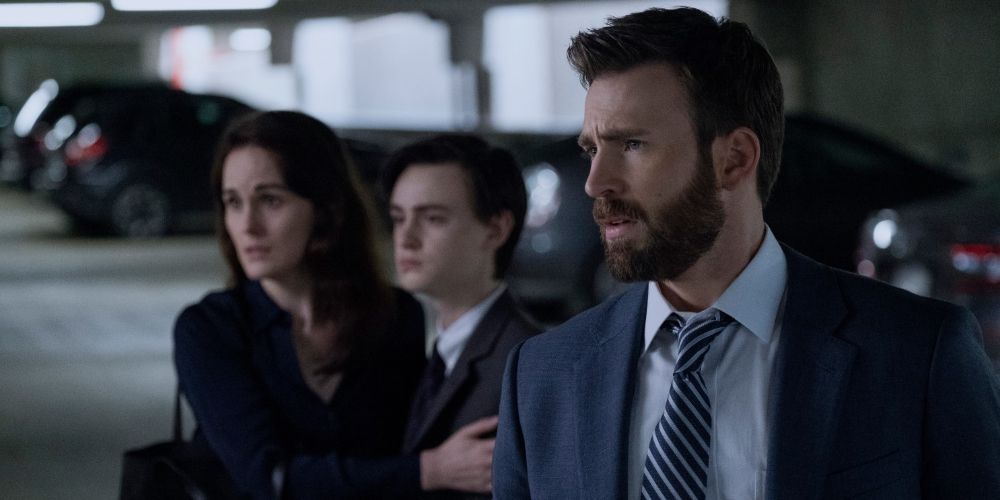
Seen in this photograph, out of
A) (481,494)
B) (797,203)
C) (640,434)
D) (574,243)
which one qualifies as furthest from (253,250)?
(797,203)

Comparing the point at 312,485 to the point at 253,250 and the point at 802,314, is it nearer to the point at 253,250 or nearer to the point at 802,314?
the point at 253,250

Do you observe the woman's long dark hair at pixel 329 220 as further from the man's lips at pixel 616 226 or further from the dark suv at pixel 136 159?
the dark suv at pixel 136 159

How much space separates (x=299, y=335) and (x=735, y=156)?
121 centimetres

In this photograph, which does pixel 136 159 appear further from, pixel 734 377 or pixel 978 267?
pixel 734 377

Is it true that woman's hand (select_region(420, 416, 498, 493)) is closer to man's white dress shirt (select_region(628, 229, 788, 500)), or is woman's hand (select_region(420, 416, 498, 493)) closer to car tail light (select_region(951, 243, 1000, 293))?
man's white dress shirt (select_region(628, 229, 788, 500))

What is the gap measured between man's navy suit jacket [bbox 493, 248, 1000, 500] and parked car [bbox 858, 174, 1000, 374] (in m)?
4.94

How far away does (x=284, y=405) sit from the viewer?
2822 mm

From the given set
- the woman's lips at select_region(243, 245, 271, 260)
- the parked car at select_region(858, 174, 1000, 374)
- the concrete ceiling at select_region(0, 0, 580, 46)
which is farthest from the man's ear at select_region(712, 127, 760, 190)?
the concrete ceiling at select_region(0, 0, 580, 46)

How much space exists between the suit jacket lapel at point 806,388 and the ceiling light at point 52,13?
67.9 feet

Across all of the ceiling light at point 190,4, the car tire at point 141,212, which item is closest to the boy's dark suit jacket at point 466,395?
the car tire at point 141,212

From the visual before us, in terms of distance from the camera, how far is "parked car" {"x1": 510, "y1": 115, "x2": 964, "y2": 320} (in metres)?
9.45

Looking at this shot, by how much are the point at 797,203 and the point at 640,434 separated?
8.17 metres

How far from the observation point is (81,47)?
48.3m

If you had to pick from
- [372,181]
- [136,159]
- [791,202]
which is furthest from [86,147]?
[791,202]
